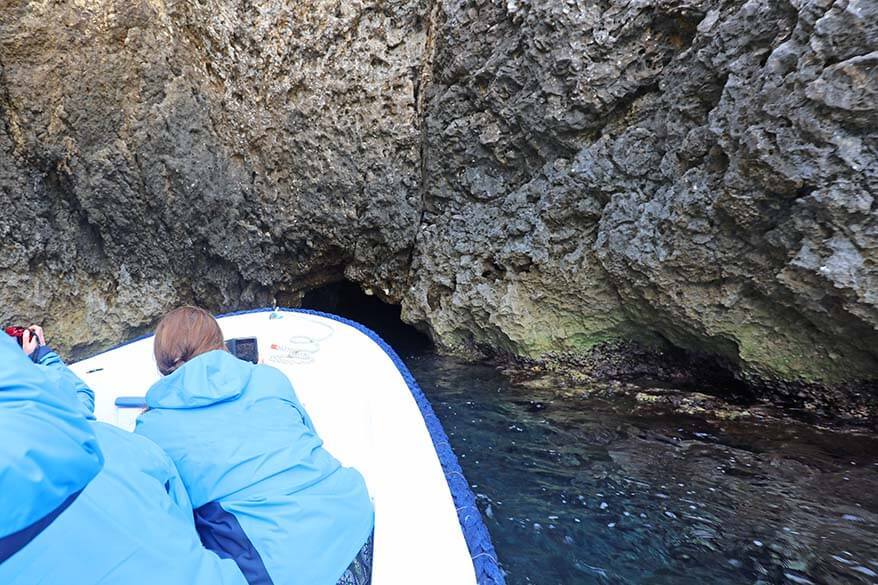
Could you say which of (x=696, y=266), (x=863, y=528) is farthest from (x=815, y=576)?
(x=696, y=266)

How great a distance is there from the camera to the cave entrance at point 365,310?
21.5 ft

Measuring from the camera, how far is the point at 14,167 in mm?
4469

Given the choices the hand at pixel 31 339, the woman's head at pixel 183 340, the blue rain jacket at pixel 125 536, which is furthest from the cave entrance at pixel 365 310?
the blue rain jacket at pixel 125 536

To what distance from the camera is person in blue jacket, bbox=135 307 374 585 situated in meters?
1.03

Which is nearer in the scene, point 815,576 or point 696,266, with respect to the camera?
point 815,576

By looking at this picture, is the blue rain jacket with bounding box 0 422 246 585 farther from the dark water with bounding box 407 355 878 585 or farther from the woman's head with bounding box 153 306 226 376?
the dark water with bounding box 407 355 878 585

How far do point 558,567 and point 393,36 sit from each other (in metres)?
4.71

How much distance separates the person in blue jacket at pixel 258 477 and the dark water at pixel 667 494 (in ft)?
3.59

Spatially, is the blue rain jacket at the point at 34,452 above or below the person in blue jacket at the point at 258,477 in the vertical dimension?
above

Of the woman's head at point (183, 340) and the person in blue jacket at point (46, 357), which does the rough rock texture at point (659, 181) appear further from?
the person in blue jacket at point (46, 357)

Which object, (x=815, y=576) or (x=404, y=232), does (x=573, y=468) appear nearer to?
(x=815, y=576)

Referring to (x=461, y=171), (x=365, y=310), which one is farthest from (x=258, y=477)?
(x=365, y=310)

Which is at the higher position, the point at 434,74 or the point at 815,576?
the point at 434,74

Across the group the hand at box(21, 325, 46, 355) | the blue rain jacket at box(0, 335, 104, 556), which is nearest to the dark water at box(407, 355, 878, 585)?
the blue rain jacket at box(0, 335, 104, 556)
